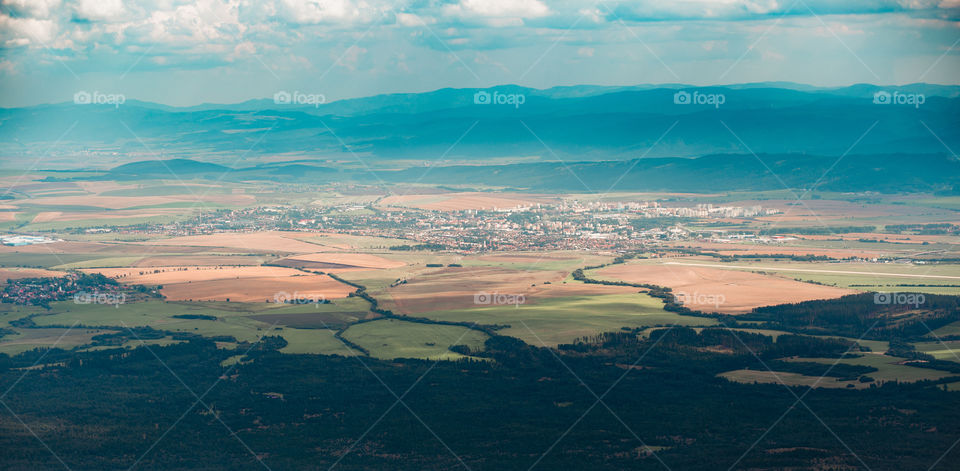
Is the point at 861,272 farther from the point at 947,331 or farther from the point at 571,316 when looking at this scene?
the point at 571,316

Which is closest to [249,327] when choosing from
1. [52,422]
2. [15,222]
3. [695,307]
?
[52,422]

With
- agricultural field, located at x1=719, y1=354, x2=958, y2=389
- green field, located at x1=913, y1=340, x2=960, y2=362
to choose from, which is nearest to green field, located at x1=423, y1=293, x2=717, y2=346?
agricultural field, located at x1=719, y1=354, x2=958, y2=389

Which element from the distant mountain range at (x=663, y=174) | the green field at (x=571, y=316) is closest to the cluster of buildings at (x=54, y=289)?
the green field at (x=571, y=316)

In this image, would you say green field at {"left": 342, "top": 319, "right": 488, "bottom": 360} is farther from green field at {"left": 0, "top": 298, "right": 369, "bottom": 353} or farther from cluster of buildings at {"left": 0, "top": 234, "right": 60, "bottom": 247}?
cluster of buildings at {"left": 0, "top": 234, "right": 60, "bottom": 247}

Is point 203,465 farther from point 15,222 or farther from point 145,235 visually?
point 15,222

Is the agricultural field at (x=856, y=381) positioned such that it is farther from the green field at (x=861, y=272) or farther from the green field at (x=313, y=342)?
the green field at (x=313, y=342)
